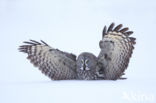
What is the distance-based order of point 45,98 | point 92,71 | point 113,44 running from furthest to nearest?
point 92,71
point 113,44
point 45,98

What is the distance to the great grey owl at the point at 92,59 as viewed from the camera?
4.71 m

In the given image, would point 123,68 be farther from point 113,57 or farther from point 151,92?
point 151,92

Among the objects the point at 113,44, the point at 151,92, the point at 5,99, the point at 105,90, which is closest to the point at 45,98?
the point at 5,99

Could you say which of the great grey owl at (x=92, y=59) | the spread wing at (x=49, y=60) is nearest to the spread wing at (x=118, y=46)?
the great grey owl at (x=92, y=59)

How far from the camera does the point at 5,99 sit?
3.06 meters

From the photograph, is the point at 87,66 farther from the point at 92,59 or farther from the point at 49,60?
the point at 49,60

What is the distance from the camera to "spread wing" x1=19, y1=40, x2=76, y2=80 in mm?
5109

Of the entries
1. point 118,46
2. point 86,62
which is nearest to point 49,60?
point 86,62

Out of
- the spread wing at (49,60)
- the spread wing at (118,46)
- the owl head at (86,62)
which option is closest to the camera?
the spread wing at (118,46)

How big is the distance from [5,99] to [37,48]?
2.12 metres

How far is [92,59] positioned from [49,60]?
2.08 feet

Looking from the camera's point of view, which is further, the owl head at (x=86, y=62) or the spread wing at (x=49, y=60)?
the spread wing at (x=49, y=60)

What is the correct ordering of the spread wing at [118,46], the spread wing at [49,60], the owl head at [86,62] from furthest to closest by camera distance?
the spread wing at [49,60] → the owl head at [86,62] → the spread wing at [118,46]

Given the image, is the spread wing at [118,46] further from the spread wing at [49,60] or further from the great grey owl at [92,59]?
the spread wing at [49,60]
